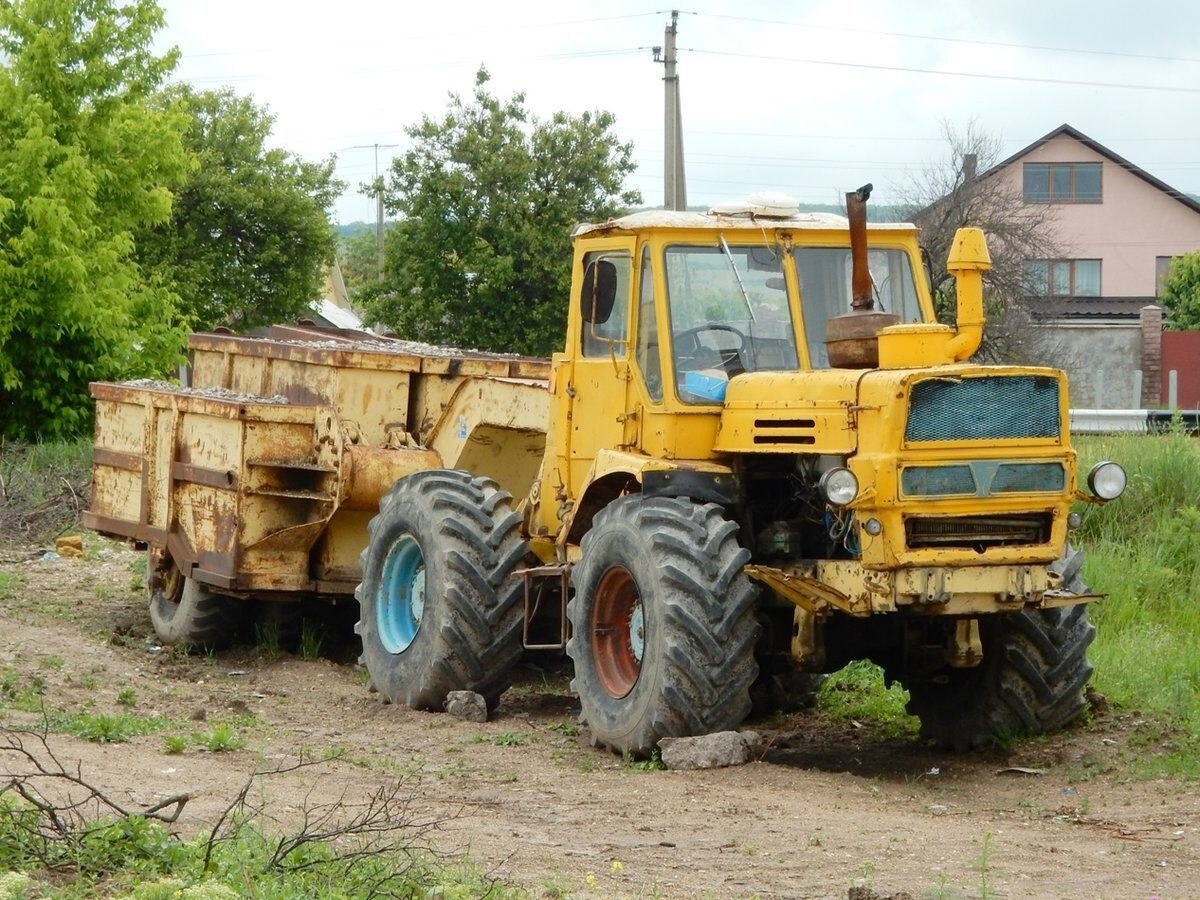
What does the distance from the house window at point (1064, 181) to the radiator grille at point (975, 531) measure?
165 ft

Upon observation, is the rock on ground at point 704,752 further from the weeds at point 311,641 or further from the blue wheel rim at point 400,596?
the weeds at point 311,641

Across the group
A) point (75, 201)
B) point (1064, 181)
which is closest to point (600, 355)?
point (75, 201)

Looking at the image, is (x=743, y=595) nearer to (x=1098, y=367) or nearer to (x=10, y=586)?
(x=10, y=586)

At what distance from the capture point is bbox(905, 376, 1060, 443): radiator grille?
8.15 meters

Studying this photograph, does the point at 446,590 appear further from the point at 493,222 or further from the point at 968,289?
the point at 493,222

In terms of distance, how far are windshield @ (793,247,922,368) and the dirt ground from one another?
2.27 meters

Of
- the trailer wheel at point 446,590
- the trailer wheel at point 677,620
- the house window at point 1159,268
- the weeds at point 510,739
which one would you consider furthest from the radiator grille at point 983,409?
the house window at point 1159,268

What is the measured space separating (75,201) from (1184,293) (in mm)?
35131

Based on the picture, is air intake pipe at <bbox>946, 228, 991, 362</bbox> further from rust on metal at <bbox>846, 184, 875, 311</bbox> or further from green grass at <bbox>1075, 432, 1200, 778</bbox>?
green grass at <bbox>1075, 432, 1200, 778</bbox>

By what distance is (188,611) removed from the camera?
1277 cm

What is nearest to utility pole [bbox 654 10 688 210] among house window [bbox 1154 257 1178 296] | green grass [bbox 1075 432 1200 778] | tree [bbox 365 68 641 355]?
tree [bbox 365 68 641 355]

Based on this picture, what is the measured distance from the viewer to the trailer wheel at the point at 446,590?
33.5 ft

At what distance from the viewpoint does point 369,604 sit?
11.0 m

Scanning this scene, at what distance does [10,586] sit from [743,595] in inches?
336
